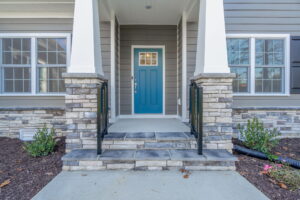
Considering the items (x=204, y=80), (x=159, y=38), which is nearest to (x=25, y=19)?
(x=159, y=38)

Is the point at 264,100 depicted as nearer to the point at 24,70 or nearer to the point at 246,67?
the point at 246,67

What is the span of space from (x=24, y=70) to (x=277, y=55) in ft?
20.3

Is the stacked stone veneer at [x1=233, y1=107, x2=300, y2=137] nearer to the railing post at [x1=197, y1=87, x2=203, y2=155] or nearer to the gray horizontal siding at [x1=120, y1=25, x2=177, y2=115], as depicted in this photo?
the gray horizontal siding at [x1=120, y1=25, x2=177, y2=115]

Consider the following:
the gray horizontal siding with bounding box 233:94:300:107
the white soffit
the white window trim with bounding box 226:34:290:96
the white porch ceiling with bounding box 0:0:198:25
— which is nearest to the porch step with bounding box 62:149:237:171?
the gray horizontal siding with bounding box 233:94:300:107

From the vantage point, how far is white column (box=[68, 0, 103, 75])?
2639mm

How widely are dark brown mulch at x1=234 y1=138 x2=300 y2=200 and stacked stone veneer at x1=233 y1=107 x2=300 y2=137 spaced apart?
25.7 inches

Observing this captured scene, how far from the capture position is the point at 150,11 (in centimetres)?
413

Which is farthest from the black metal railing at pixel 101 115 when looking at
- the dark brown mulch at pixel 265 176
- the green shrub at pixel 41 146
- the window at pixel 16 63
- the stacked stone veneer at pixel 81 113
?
the window at pixel 16 63

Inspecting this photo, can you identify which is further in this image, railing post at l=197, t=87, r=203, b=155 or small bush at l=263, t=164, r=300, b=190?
railing post at l=197, t=87, r=203, b=155

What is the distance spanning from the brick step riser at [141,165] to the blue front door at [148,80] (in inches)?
104

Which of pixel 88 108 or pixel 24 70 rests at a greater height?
pixel 24 70

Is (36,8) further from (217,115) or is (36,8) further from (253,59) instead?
(253,59)

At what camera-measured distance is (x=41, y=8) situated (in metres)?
4.12

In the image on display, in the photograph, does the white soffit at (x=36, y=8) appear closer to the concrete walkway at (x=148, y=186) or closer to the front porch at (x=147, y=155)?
the front porch at (x=147, y=155)
